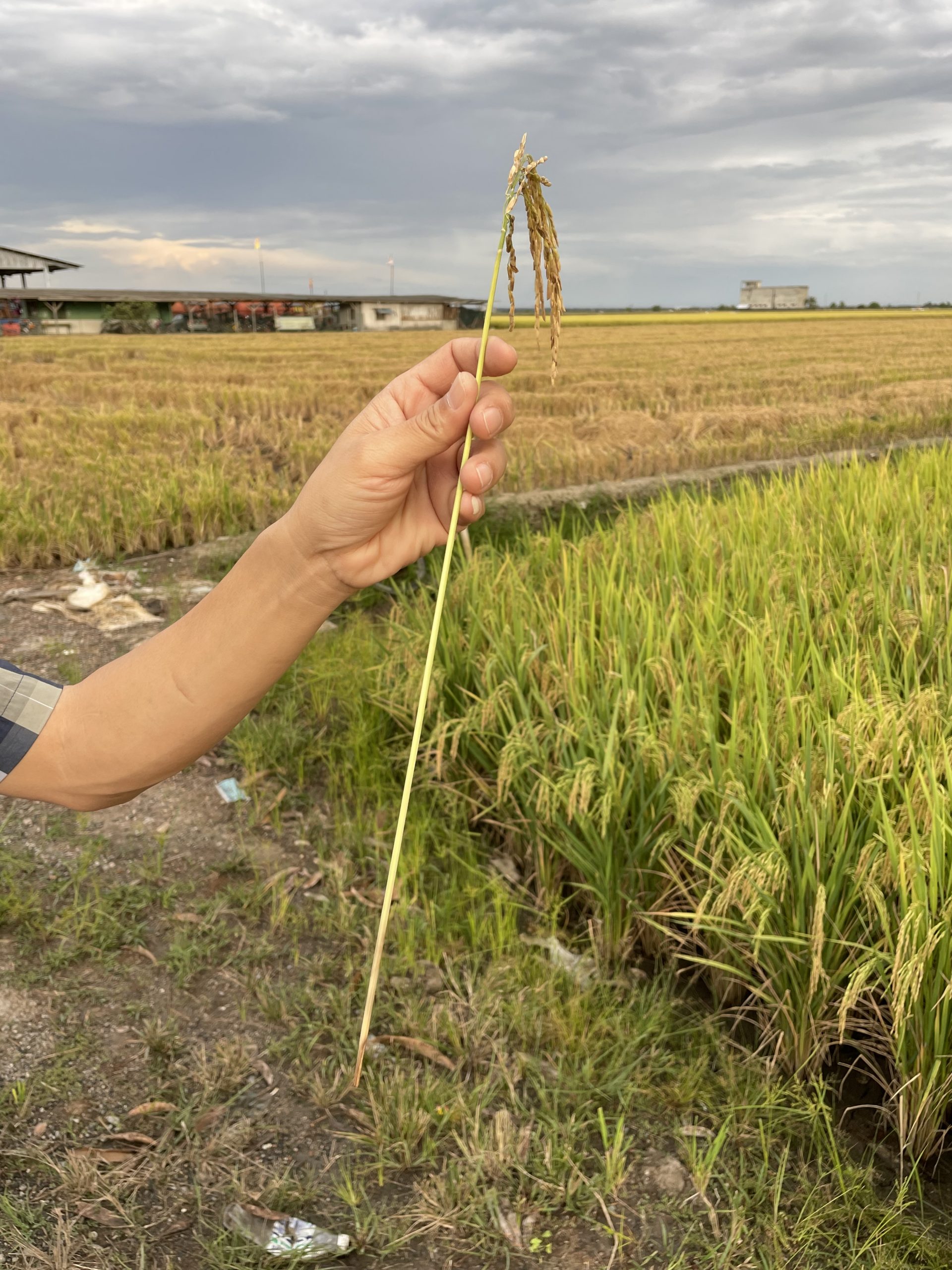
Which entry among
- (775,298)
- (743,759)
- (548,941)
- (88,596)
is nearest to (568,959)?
(548,941)

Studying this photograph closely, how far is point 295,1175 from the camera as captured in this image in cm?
162

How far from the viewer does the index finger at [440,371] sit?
1072mm

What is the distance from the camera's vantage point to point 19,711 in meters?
1.16

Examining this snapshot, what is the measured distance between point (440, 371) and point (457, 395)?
0.78 feet

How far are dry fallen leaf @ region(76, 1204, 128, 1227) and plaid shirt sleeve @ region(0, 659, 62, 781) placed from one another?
2.74 feet

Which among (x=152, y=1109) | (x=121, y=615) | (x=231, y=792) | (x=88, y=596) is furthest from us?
(x=88, y=596)

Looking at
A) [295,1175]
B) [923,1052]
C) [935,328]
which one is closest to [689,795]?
[923,1052]

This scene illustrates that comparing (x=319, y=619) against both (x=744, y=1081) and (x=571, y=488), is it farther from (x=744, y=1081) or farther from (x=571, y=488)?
(x=571, y=488)

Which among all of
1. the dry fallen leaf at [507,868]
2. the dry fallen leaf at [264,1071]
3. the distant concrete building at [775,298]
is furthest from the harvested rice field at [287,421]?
the distant concrete building at [775,298]

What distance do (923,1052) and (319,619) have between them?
4.13 ft

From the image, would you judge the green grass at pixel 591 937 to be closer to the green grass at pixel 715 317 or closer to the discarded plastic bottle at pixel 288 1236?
the discarded plastic bottle at pixel 288 1236

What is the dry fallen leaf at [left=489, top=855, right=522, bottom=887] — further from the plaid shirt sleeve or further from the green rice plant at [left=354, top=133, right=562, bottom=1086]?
the green rice plant at [left=354, top=133, right=562, bottom=1086]

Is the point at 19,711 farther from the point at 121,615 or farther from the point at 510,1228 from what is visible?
the point at 121,615

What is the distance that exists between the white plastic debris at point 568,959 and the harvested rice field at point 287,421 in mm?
3587
